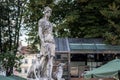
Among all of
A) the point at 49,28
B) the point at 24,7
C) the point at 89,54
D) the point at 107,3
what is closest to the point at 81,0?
the point at 107,3

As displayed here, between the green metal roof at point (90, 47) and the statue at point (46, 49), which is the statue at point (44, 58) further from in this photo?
the green metal roof at point (90, 47)

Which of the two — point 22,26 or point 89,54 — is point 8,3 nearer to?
point 22,26

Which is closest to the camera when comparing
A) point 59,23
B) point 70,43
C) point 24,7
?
point 70,43

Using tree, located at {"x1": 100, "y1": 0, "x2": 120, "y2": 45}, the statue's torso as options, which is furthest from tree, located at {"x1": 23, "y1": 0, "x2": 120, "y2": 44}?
the statue's torso

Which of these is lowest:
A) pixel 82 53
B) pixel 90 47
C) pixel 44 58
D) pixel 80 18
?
pixel 82 53

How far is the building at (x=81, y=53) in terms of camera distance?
24.3m

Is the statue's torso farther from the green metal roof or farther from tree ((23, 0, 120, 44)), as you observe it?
tree ((23, 0, 120, 44))

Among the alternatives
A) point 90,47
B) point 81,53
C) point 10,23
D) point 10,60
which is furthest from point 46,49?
point 10,23

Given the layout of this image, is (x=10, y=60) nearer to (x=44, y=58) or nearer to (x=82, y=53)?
(x=82, y=53)

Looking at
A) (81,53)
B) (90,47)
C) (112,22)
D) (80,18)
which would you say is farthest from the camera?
(80,18)

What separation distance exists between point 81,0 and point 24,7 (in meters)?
5.31

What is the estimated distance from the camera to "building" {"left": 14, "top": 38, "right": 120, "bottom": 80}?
24.3 meters

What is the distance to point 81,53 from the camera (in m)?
24.6

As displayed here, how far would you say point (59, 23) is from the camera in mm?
27250
